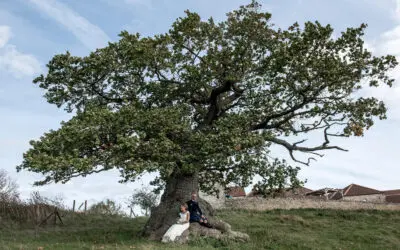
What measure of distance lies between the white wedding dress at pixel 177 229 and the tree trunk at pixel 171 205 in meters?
1.33

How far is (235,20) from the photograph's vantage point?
22.2 meters

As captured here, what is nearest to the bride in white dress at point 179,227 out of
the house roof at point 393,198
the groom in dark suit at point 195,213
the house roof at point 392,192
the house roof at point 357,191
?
the groom in dark suit at point 195,213

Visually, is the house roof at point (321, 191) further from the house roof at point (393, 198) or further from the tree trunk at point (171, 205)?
the tree trunk at point (171, 205)

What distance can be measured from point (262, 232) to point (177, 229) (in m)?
6.21

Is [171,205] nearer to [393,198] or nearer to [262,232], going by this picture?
[262,232]

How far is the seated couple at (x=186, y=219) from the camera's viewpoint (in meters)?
18.9

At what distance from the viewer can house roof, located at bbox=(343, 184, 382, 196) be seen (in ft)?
219

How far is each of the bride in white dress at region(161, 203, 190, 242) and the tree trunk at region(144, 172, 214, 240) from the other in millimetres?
1324

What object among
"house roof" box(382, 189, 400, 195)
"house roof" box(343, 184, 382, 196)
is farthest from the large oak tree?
"house roof" box(382, 189, 400, 195)

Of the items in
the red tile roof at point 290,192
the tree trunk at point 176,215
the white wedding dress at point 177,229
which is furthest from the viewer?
the red tile roof at point 290,192

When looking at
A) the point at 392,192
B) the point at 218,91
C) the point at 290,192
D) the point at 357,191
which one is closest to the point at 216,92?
the point at 218,91

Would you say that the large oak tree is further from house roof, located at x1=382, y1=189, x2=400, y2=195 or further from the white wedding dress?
house roof, located at x1=382, y1=189, x2=400, y2=195

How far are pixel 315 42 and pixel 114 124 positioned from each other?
11.4m

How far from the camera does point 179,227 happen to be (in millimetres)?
19125
